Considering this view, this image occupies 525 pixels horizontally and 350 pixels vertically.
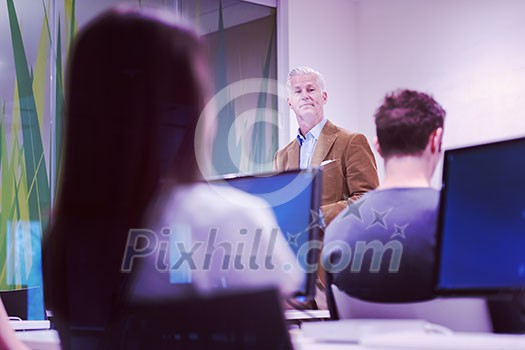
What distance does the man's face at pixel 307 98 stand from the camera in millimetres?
3797

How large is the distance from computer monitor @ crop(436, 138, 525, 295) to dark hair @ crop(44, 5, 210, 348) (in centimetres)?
69

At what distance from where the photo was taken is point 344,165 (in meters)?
3.36

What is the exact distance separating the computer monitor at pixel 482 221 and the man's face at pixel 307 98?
7.50 ft

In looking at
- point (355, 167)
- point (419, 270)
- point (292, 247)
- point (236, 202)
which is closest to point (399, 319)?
point (419, 270)

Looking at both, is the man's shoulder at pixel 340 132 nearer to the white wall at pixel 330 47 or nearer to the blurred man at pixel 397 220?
the blurred man at pixel 397 220

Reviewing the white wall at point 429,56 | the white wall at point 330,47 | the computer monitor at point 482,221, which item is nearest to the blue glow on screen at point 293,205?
the computer monitor at point 482,221

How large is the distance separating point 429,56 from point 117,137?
17.2ft

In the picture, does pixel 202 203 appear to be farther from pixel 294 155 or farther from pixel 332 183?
pixel 294 155

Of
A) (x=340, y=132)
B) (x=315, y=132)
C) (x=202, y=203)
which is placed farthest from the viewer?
(x=315, y=132)

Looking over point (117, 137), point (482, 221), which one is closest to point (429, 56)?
point (482, 221)

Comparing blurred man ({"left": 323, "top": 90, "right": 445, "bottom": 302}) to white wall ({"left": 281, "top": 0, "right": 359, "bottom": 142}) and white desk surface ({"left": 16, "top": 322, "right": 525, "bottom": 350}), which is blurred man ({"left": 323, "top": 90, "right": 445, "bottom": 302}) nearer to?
white desk surface ({"left": 16, "top": 322, "right": 525, "bottom": 350})

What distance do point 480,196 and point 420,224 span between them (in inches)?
9.8

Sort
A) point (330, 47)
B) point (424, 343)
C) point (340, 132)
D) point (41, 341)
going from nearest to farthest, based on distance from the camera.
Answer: point (424, 343)
point (41, 341)
point (340, 132)
point (330, 47)

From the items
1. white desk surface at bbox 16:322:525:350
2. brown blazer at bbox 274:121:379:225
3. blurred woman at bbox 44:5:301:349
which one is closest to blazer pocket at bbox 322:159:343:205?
brown blazer at bbox 274:121:379:225
